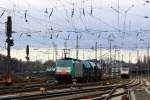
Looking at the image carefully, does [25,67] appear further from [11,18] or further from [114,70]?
[11,18]

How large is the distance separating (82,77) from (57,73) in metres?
7.83

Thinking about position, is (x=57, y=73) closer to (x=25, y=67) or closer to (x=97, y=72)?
(x=97, y=72)

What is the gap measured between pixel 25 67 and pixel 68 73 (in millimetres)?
97466

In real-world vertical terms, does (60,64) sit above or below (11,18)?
below

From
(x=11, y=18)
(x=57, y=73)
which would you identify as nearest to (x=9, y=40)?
(x=11, y=18)

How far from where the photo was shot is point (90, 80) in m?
81.1

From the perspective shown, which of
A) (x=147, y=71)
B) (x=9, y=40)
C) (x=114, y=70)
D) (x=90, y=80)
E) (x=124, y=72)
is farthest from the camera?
(x=147, y=71)

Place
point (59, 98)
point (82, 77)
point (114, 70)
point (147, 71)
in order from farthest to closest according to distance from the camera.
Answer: point (147, 71) → point (114, 70) → point (82, 77) → point (59, 98)

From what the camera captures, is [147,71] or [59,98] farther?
[147,71]

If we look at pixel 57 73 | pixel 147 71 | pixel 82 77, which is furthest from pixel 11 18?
pixel 147 71

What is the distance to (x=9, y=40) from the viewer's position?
5034cm

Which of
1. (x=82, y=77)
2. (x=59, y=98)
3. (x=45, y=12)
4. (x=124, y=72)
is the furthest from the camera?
(x=124, y=72)

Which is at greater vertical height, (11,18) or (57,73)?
→ (11,18)

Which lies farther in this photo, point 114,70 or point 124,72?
point 114,70
